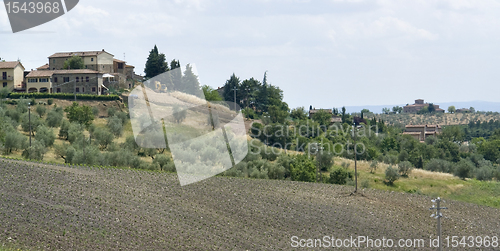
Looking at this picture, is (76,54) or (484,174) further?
(76,54)

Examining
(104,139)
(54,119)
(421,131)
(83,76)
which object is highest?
(83,76)

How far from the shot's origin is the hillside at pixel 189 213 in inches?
901

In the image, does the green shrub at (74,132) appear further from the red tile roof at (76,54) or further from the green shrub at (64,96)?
the red tile roof at (76,54)

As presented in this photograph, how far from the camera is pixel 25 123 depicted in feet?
175

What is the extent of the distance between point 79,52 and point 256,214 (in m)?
63.3

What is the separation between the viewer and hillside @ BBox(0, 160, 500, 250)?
22.9 meters

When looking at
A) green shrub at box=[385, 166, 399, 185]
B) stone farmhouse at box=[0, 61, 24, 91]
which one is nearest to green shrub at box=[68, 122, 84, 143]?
stone farmhouse at box=[0, 61, 24, 91]

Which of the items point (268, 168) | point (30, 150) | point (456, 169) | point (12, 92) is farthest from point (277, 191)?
point (12, 92)

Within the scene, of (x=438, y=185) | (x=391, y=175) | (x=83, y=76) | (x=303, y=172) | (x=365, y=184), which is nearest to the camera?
(x=303, y=172)

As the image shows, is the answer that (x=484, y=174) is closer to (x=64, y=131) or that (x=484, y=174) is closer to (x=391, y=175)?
(x=391, y=175)

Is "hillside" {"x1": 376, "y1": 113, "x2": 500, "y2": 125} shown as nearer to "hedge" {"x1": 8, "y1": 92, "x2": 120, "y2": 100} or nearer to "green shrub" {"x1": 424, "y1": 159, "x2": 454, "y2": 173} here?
"green shrub" {"x1": 424, "y1": 159, "x2": 454, "y2": 173}

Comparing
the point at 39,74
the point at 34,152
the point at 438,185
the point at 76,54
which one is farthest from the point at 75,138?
the point at 438,185

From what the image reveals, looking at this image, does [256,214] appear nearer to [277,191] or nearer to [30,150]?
[277,191]

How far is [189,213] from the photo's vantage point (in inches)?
1101
